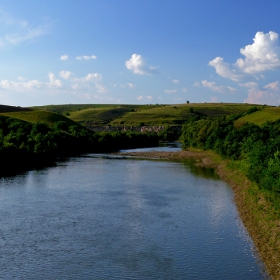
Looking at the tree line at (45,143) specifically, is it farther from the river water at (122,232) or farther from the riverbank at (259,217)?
the riverbank at (259,217)

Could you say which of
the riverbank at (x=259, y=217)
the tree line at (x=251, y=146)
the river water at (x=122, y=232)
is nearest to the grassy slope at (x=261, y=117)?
the tree line at (x=251, y=146)

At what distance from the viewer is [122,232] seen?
30.5 meters

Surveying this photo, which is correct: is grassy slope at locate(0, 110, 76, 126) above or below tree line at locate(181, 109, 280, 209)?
above

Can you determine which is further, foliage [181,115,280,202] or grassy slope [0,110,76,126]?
grassy slope [0,110,76,126]

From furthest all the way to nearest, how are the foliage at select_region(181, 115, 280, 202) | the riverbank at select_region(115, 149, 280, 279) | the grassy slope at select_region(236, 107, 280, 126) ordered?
the grassy slope at select_region(236, 107, 280, 126)
the foliage at select_region(181, 115, 280, 202)
the riverbank at select_region(115, 149, 280, 279)

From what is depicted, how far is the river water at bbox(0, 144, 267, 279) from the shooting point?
2370cm

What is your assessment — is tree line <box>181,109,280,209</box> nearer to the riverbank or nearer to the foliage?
the foliage

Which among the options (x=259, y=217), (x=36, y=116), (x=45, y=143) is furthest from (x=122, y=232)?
(x=36, y=116)

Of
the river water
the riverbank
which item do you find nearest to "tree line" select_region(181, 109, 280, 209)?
the riverbank

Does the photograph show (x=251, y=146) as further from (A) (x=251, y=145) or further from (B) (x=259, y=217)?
(B) (x=259, y=217)

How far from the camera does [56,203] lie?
40031mm

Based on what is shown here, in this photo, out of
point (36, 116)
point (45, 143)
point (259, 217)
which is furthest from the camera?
point (36, 116)

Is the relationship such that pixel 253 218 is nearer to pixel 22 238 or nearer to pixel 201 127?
pixel 22 238

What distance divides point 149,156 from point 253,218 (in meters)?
62.6
